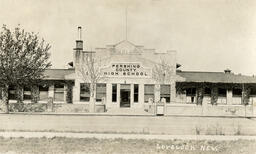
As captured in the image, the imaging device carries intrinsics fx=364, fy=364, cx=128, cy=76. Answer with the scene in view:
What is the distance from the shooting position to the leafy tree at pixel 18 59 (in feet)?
68.3

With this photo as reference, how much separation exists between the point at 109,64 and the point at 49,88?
5702 mm

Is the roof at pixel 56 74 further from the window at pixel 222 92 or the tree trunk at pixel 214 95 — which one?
the window at pixel 222 92

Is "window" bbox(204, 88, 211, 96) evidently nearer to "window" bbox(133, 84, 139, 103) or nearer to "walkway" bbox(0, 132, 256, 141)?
"window" bbox(133, 84, 139, 103)

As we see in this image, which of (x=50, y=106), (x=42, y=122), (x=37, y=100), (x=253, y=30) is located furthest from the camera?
(x=37, y=100)

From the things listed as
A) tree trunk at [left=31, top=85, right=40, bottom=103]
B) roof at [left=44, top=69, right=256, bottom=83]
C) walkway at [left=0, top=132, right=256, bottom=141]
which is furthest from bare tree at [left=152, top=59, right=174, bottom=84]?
walkway at [left=0, top=132, right=256, bottom=141]

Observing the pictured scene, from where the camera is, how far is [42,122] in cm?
1619

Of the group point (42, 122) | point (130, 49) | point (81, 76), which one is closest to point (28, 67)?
point (42, 122)

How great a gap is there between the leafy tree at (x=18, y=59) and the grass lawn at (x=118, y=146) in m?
9.21

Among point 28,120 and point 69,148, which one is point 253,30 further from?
point 28,120

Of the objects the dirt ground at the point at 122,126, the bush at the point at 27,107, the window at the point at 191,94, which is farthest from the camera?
the window at the point at 191,94

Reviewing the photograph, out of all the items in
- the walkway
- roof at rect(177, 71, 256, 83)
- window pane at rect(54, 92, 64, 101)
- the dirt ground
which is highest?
roof at rect(177, 71, 256, 83)

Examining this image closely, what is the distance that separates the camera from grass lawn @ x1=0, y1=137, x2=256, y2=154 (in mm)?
11173

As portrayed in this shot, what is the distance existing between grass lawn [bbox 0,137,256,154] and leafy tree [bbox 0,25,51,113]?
362 inches

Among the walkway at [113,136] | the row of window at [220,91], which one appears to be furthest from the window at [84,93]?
the walkway at [113,136]
